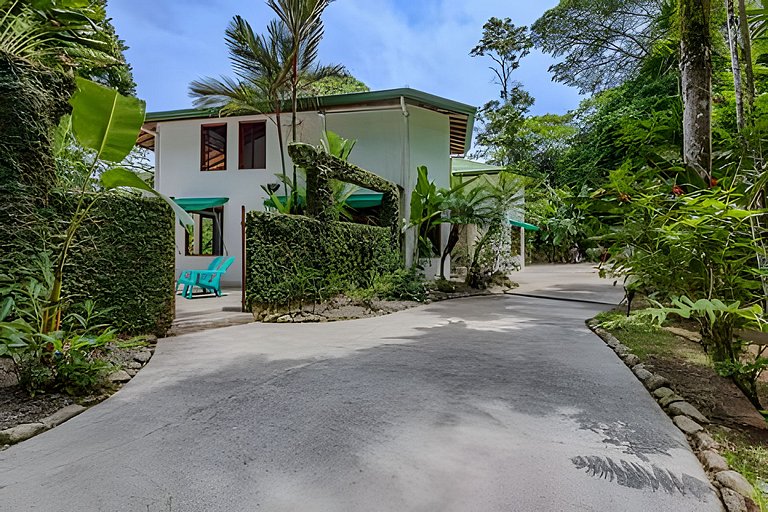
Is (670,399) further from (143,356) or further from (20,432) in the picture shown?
(143,356)

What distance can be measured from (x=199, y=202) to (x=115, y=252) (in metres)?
Answer: 8.93

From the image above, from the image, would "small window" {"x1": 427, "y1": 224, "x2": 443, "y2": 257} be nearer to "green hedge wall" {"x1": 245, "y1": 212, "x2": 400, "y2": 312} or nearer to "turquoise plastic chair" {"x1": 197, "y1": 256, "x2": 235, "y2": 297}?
"green hedge wall" {"x1": 245, "y1": 212, "x2": 400, "y2": 312}

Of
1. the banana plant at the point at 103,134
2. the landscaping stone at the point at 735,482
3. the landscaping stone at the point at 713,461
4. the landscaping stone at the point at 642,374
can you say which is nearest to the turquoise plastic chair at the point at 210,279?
the banana plant at the point at 103,134

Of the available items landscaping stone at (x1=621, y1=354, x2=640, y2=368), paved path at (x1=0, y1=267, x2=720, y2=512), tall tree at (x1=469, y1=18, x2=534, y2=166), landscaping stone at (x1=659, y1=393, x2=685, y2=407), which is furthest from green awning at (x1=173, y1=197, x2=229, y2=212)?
tall tree at (x1=469, y1=18, x2=534, y2=166)

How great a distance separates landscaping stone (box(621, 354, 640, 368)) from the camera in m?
4.53

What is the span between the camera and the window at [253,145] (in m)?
14.0

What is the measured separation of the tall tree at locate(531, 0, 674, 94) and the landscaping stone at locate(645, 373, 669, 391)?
12939 mm

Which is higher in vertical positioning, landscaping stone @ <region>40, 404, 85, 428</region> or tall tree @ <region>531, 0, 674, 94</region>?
tall tree @ <region>531, 0, 674, 94</region>

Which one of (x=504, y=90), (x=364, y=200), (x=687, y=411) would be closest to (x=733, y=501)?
(x=687, y=411)

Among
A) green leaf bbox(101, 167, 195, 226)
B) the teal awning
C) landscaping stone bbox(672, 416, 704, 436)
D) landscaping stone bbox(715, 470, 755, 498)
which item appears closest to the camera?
landscaping stone bbox(715, 470, 755, 498)

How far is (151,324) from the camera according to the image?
5.50 m

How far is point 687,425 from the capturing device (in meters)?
2.95

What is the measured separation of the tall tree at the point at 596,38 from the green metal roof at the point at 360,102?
17.7 feet

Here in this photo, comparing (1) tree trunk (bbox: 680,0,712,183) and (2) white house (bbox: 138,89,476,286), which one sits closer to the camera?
(1) tree trunk (bbox: 680,0,712,183)
